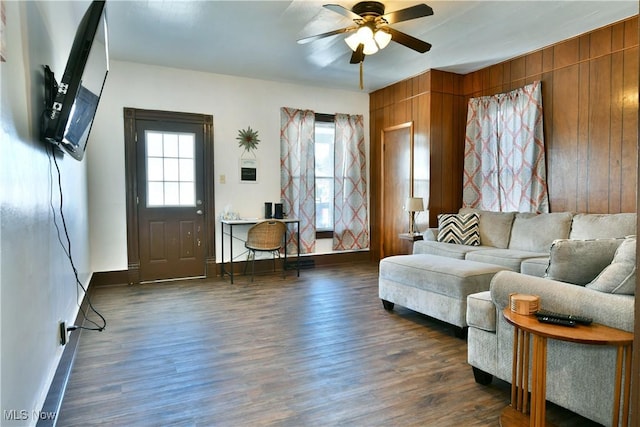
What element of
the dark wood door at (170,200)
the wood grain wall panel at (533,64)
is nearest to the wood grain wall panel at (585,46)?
the wood grain wall panel at (533,64)

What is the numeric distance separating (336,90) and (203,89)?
2.04 meters

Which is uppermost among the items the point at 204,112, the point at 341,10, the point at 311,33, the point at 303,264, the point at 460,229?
the point at 311,33

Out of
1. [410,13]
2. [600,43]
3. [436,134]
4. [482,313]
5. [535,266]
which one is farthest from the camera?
[436,134]

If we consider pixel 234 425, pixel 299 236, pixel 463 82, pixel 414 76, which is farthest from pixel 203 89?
pixel 234 425

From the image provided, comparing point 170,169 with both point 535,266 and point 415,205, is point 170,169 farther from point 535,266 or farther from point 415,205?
point 535,266

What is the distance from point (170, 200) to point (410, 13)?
11.9 ft

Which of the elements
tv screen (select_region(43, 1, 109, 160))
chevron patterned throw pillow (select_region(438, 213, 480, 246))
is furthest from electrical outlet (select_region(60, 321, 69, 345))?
chevron patterned throw pillow (select_region(438, 213, 480, 246))

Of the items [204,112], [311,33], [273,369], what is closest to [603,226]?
[273,369]

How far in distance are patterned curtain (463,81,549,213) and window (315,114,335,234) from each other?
200cm

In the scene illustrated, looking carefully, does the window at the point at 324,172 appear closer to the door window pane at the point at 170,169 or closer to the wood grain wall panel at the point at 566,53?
the door window pane at the point at 170,169

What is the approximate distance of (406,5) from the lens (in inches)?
129

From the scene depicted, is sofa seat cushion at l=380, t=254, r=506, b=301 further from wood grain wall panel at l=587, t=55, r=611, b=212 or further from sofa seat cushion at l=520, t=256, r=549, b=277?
wood grain wall panel at l=587, t=55, r=611, b=212

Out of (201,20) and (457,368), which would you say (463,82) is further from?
(457,368)

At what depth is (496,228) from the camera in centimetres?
451
